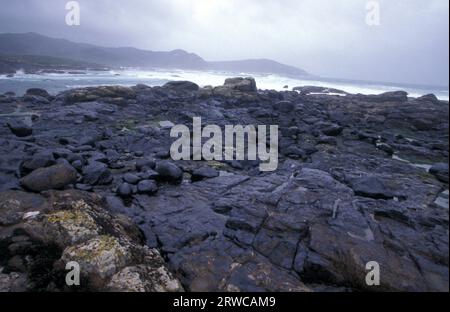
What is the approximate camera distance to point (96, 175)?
8039mm

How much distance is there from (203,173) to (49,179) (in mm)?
3954

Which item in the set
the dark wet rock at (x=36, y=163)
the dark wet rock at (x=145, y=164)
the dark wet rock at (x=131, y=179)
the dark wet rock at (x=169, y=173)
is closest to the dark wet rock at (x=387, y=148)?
the dark wet rock at (x=169, y=173)

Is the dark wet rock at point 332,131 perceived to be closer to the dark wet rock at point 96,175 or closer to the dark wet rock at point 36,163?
the dark wet rock at point 96,175

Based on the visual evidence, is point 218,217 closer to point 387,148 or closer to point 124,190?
point 124,190

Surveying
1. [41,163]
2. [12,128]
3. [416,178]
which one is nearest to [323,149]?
[416,178]

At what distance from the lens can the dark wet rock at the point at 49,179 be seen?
6.66 m

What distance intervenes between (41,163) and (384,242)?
8.24m

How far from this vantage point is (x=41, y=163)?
7930 millimetres

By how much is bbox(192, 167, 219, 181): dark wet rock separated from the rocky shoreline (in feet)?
0.11

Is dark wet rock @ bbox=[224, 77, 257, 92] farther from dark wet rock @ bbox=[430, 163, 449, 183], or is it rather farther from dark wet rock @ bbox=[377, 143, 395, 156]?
dark wet rock @ bbox=[430, 163, 449, 183]

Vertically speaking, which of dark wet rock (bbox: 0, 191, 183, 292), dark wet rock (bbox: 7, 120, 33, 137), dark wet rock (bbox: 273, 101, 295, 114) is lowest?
dark wet rock (bbox: 0, 191, 183, 292)

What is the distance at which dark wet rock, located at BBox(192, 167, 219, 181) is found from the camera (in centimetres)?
874

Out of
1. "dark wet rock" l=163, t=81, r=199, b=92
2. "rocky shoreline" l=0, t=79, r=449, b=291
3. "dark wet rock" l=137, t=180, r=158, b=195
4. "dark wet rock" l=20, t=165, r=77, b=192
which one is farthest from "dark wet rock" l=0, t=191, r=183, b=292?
"dark wet rock" l=163, t=81, r=199, b=92

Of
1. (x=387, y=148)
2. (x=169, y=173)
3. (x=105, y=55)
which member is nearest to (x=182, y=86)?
(x=387, y=148)
